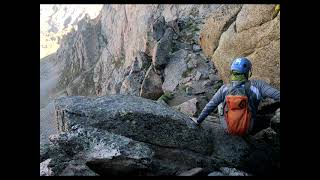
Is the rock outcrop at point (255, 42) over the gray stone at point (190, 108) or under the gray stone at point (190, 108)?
over

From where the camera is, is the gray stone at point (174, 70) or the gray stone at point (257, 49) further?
the gray stone at point (174, 70)

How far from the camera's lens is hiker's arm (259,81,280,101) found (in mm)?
12992

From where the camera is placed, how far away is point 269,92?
13.1 m

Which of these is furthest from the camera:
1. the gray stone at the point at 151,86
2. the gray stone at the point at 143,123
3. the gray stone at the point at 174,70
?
Result: the gray stone at the point at 151,86

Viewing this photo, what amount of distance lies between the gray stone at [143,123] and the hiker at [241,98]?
0.95m

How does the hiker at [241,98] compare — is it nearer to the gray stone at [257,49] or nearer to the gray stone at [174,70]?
the gray stone at [257,49]

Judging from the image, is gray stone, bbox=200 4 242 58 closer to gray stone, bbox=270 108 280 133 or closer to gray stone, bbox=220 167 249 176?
gray stone, bbox=270 108 280 133

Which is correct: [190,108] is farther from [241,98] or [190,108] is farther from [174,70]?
[174,70]

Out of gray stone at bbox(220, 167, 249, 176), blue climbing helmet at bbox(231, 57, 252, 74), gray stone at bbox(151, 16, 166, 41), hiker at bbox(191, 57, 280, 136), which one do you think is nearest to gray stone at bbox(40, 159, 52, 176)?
gray stone at bbox(220, 167, 249, 176)

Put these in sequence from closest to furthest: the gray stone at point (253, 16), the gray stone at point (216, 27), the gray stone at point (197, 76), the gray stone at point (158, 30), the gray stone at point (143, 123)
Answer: the gray stone at point (143, 123) < the gray stone at point (253, 16) < the gray stone at point (216, 27) < the gray stone at point (197, 76) < the gray stone at point (158, 30)

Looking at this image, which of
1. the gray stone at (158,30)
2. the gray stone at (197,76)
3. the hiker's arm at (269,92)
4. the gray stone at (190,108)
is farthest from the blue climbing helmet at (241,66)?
the gray stone at (158,30)

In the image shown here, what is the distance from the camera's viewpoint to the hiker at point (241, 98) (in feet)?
42.2
